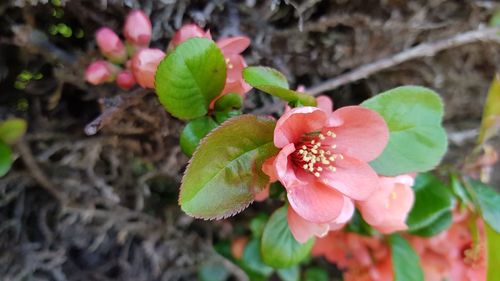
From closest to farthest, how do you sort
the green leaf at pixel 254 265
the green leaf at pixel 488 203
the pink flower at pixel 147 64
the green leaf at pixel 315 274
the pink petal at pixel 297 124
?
1. the pink petal at pixel 297 124
2. the pink flower at pixel 147 64
3. the green leaf at pixel 488 203
4. the green leaf at pixel 254 265
5. the green leaf at pixel 315 274

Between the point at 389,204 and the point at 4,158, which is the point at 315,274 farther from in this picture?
the point at 4,158

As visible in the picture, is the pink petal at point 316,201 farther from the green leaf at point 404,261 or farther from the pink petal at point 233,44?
the green leaf at point 404,261

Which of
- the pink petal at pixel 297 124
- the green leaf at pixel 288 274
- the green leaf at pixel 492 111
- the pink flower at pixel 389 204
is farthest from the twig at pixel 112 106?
the green leaf at pixel 492 111

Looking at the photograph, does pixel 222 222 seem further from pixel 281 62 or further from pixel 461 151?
pixel 461 151

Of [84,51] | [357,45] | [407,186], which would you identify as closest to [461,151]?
[357,45]

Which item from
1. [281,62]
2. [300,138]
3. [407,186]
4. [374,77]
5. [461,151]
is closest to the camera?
[300,138]
